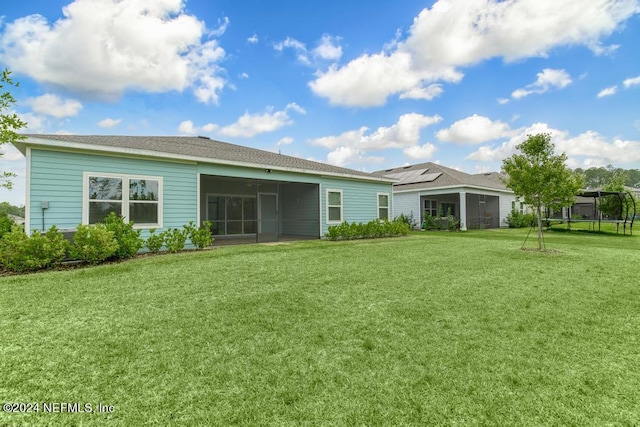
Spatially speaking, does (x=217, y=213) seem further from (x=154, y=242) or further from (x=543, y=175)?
(x=543, y=175)

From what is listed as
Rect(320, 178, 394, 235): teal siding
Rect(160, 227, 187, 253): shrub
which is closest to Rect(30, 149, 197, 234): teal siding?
Rect(160, 227, 187, 253): shrub

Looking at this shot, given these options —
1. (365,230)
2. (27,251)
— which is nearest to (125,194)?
(27,251)

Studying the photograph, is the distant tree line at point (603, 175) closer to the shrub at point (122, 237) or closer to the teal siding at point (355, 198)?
the teal siding at point (355, 198)

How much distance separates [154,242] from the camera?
28.2ft

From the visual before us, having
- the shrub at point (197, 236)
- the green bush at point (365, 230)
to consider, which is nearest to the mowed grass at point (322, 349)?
the shrub at point (197, 236)

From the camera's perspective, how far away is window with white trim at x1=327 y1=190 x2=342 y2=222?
13.9 meters

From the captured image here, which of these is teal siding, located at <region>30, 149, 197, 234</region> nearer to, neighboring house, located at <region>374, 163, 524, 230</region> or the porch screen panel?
the porch screen panel

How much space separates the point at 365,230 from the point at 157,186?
8.47 metres

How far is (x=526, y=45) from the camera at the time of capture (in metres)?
13.4

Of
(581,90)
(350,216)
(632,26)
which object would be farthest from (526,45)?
(350,216)

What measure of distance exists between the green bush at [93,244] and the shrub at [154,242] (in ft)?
4.44

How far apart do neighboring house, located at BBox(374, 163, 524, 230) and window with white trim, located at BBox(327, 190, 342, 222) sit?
18.8 ft

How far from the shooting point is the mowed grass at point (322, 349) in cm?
216

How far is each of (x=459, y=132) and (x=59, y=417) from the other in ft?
91.5
